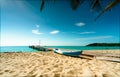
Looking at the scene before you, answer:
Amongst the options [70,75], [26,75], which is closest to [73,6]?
[70,75]

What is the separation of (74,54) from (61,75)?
967 cm

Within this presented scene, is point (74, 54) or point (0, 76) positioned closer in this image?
point (0, 76)

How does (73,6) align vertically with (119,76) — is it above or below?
above

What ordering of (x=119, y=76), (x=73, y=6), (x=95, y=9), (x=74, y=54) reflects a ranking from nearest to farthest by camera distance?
(x=73, y=6) → (x=95, y=9) → (x=119, y=76) → (x=74, y=54)

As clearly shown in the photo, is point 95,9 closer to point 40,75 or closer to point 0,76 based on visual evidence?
point 40,75

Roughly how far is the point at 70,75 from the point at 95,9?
Result: 3.50 meters

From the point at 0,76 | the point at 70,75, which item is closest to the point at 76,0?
the point at 70,75

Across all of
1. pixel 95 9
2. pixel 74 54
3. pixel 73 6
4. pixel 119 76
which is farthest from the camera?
pixel 74 54

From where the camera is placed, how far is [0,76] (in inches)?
199

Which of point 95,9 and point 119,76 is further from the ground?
point 95,9

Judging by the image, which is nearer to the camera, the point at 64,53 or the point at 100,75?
the point at 100,75

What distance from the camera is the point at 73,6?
7.42 ft

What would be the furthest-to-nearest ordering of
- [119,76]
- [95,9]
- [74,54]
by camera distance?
[74,54]
[119,76]
[95,9]

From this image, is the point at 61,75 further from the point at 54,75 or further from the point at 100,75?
the point at 100,75
